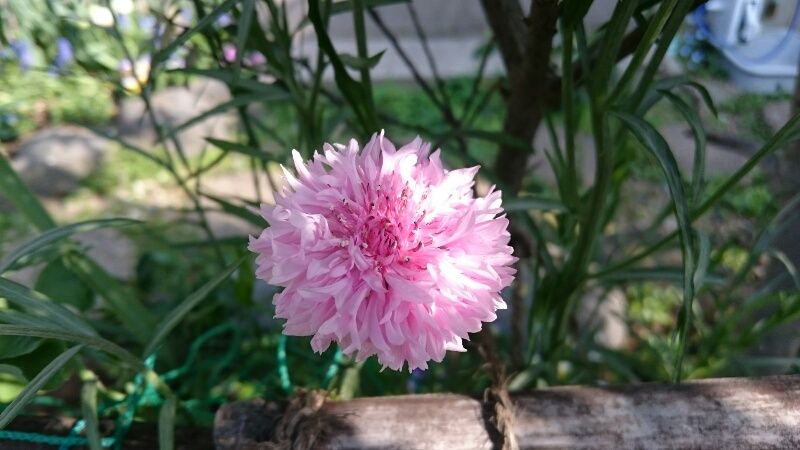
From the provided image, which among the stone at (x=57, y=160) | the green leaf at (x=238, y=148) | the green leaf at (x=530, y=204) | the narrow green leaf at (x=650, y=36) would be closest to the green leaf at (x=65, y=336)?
the green leaf at (x=238, y=148)

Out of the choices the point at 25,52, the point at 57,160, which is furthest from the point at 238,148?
the point at 25,52

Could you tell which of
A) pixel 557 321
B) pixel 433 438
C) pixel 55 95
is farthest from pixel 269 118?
pixel 433 438

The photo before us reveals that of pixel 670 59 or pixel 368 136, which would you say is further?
pixel 670 59

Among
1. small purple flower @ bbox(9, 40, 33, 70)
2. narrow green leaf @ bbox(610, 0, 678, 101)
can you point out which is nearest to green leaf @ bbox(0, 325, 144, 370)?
narrow green leaf @ bbox(610, 0, 678, 101)

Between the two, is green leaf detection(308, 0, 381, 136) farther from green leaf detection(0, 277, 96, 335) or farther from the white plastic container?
the white plastic container

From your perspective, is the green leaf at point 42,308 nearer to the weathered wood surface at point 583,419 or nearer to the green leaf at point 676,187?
the weathered wood surface at point 583,419

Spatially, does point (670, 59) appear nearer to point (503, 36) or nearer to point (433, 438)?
point (503, 36)

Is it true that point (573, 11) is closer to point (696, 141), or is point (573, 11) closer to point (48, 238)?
point (696, 141)


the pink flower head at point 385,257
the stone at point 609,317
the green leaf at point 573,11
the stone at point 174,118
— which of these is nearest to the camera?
the pink flower head at point 385,257
